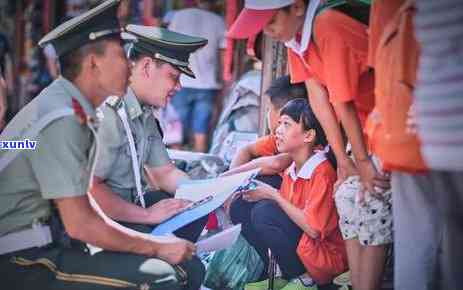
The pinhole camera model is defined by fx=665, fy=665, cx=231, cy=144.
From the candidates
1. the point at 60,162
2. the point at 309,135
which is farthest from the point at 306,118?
the point at 60,162

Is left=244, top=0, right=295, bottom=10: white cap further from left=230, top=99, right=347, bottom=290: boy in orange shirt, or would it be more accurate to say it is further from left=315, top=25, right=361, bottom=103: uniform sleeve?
left=230, top=99, right=347, bottom=290: boy in orange shirt

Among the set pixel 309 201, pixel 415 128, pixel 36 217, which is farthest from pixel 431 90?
pixel 36 217

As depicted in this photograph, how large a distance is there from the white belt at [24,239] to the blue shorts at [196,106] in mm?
3909

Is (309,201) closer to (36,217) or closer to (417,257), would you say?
(417,257)

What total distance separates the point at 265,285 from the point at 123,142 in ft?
3.48

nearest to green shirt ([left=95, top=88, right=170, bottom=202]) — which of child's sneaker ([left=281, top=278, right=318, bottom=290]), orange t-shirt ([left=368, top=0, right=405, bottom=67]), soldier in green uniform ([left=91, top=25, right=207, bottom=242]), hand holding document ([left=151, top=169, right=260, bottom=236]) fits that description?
soldier in green uniform ([left=91, top=25, right=207, bottom=242])

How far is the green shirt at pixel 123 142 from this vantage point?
9.76ft

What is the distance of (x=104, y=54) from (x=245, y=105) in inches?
100

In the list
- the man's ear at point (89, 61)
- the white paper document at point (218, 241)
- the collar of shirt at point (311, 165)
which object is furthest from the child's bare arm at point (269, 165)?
the man's ear at point (89, 61)

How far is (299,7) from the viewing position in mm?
2803

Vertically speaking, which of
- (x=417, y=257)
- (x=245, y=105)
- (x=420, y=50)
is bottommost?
(x=417, y=257)

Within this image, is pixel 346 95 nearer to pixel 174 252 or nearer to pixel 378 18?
pixel 378 18

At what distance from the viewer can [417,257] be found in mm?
2391

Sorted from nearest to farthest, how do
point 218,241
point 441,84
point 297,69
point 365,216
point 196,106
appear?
1. point 441,84
2. point 365,216
3. point 218,241
4. point 297,69
5. point 196,106
